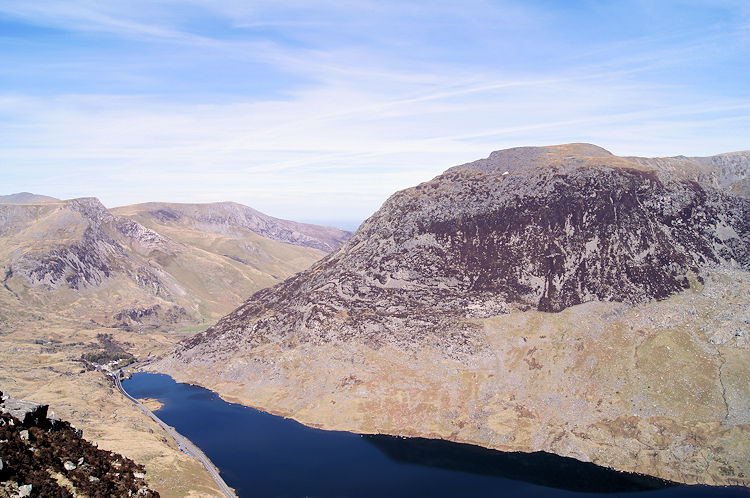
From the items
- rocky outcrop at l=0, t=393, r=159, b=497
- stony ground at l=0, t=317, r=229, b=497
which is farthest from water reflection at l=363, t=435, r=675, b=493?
rocky outcrop at l=0, t=393, r=159, b=497

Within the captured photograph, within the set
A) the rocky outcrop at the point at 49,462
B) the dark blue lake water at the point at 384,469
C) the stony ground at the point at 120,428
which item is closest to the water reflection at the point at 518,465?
the dark blue lake water at the point at 384,469

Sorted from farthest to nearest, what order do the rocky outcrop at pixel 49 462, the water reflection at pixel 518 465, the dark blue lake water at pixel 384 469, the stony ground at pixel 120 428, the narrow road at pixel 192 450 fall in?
the water reflection at pixel 518 465
the dark blue lake water at pixel 384 469
the narrow road at pixel 192 450
the stony ground at pixel 120 428
the rocky outcrop at pixel 49 462

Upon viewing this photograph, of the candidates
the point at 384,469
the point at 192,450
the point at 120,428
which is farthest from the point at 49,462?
the point at 120,428

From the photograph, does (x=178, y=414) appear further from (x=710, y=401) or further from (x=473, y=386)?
(x=710, y=401)

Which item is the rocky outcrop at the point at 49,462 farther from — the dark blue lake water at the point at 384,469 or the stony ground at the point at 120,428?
the dark blue lake water at the point at 384,469

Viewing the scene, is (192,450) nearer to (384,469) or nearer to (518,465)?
(384,469)
